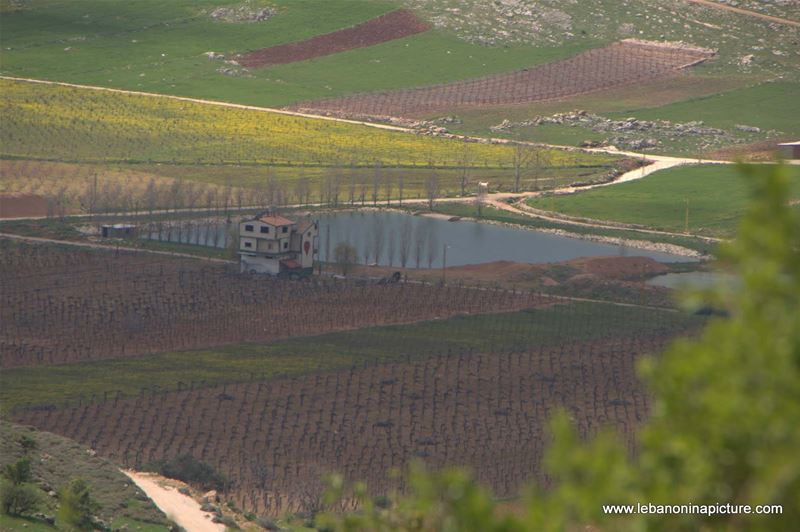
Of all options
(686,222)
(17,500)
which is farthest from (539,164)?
(17,500)

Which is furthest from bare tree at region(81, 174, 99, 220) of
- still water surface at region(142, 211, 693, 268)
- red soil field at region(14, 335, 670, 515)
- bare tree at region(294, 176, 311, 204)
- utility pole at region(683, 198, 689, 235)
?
red soil field at region(14, 335, 670, 515)

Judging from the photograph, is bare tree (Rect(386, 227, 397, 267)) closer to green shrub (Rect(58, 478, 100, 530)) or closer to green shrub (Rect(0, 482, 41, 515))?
green shrub (Rect(0, 482, 41, 515))

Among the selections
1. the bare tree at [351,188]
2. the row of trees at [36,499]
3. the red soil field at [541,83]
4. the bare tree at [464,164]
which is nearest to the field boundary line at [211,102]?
the red soil field at [541,83]

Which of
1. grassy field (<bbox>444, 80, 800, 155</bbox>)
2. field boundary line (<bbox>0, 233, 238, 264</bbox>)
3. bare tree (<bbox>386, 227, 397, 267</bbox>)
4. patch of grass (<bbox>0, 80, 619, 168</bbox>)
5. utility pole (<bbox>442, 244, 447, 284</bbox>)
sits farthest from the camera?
grassy field (<bbox>444, 80, 800, 155</bbox>)

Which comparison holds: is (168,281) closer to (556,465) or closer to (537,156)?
(537,156)

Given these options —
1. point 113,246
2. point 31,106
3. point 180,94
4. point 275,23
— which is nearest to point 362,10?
point 275,23

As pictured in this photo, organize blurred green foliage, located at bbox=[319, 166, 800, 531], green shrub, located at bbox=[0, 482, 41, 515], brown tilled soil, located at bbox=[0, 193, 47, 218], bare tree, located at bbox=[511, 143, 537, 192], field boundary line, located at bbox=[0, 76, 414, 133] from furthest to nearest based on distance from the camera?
field boundary line, located at bbox=[0, 76, 414, 133], bare tree, located at bbox=[511, 143, 537, 192], brown tilled soil, located at bbox=[0, 193, 47, 218], green shrub, located at bbox=[0, 482, 41, 515], blurred green foliage, located at bbox=[319, 166, 800, 531]

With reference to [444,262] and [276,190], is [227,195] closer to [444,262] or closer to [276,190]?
[276,190]
